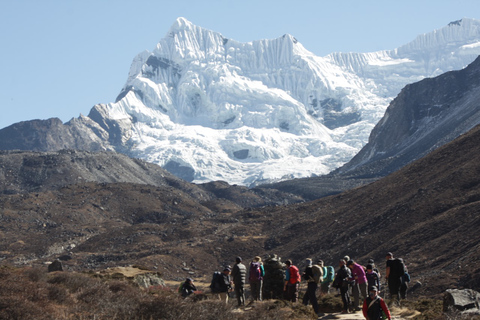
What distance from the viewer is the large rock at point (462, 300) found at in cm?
2505

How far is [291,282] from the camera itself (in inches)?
1069

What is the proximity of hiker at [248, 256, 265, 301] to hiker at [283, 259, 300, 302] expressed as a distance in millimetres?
1046

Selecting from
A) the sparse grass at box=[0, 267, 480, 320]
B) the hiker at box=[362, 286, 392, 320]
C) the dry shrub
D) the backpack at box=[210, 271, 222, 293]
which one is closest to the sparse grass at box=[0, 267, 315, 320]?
the sparse grass at box=[0, 267, 480, 320]

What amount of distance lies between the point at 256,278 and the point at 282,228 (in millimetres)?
85853

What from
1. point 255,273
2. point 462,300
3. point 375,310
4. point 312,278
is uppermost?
point 255,273

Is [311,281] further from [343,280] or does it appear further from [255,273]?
[255,273]

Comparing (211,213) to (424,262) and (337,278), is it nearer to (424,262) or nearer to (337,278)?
(424,262)

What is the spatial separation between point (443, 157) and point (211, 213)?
231ft

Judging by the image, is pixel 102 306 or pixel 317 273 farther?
pixel 317 273

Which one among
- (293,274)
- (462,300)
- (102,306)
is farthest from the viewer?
(293,274)

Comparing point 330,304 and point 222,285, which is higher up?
point 222,285

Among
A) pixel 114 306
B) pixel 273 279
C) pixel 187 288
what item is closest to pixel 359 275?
pixel 273 279

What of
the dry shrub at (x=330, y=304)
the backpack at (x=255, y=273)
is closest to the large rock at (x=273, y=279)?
the dry shrub at (x=330, y=304)

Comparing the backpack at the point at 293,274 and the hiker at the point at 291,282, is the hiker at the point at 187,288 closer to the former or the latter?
the hiker at the point at 291,282
